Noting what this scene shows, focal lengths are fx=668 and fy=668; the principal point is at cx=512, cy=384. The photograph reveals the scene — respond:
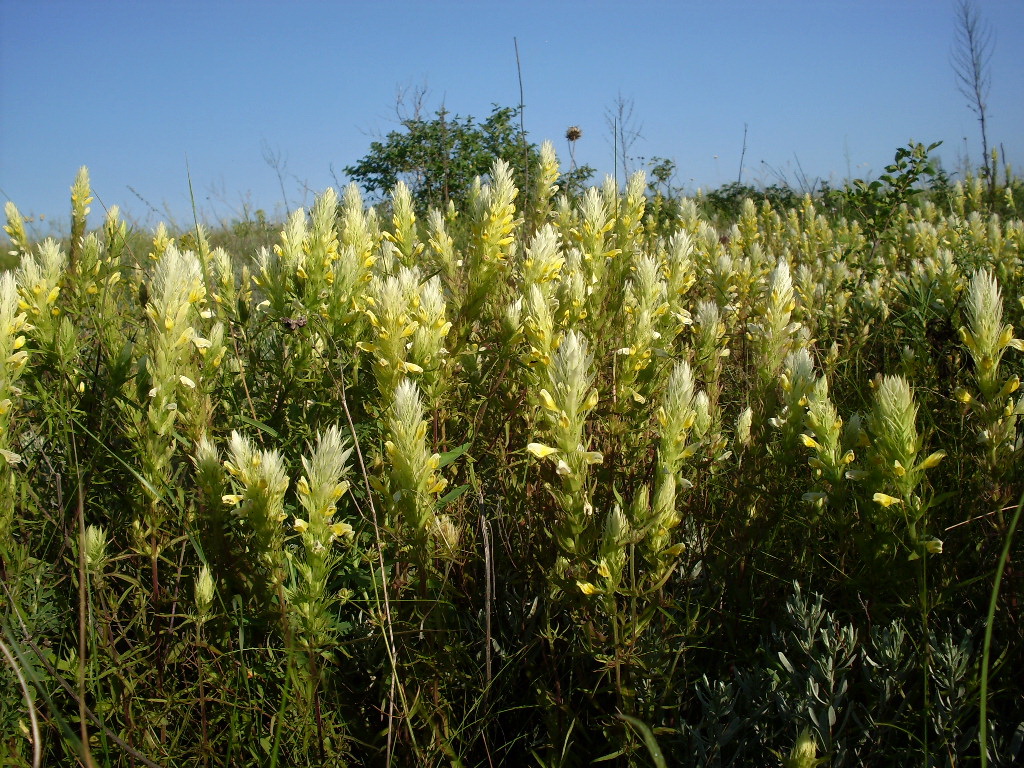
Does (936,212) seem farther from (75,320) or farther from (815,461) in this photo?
(75,320)

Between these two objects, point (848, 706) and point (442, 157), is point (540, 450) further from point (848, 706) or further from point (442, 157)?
point (442, 157)

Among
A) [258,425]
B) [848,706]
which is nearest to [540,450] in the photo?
[848,706]

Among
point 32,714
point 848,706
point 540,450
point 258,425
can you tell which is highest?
point 258,425

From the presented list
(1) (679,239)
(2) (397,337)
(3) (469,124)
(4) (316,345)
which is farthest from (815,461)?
(3) (469,124)

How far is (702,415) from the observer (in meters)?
1.91

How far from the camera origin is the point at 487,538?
1.60 meters

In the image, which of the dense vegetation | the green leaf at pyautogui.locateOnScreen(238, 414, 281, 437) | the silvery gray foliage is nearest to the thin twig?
the dense vegetation

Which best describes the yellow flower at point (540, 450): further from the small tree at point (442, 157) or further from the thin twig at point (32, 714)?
the small tree at point (442, 157)

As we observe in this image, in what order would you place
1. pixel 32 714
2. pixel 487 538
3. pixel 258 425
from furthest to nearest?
1. pixel 258 425
2. pixel 487 538
3. pixel 32 714

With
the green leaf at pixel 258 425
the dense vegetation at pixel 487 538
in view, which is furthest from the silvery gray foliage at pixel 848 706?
the green leaf at pixel 258 425

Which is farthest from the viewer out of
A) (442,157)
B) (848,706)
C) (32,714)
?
(442,157)

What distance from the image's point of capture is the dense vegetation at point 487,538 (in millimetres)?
1460

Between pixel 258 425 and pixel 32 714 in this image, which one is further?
pixel 258 425

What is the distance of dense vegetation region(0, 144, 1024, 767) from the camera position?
1.46 m
